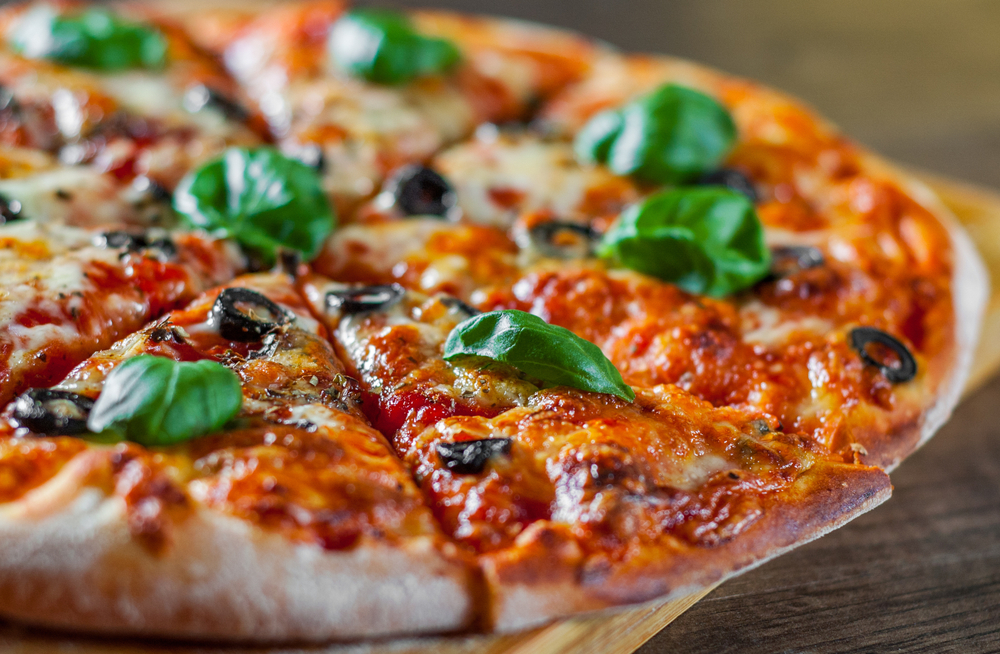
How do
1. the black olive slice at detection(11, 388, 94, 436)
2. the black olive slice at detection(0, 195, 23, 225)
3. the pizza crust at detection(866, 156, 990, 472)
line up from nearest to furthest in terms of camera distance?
the black olive slice at detection(11, 388, 94, 436)
the pizza crust at detection(866, 156, 990, 472)
the black olive slice at detection(0, 195, 23, 225)

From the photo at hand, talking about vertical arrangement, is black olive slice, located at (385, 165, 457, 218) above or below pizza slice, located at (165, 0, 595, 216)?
below

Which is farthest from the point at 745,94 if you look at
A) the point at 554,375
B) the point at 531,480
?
the point at 531,480

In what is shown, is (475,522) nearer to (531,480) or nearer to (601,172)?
(531,480)

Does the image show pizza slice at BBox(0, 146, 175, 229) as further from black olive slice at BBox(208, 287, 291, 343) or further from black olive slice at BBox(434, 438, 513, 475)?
black olive slice at BBox(434, 438, 513, 475)

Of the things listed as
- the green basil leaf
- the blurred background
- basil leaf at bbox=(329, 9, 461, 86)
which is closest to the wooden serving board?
the green basil leaf

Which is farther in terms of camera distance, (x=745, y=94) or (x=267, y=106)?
(x=745, y=94)

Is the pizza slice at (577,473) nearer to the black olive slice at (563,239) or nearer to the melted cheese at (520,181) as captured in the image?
the black olive slice at (563,239)
